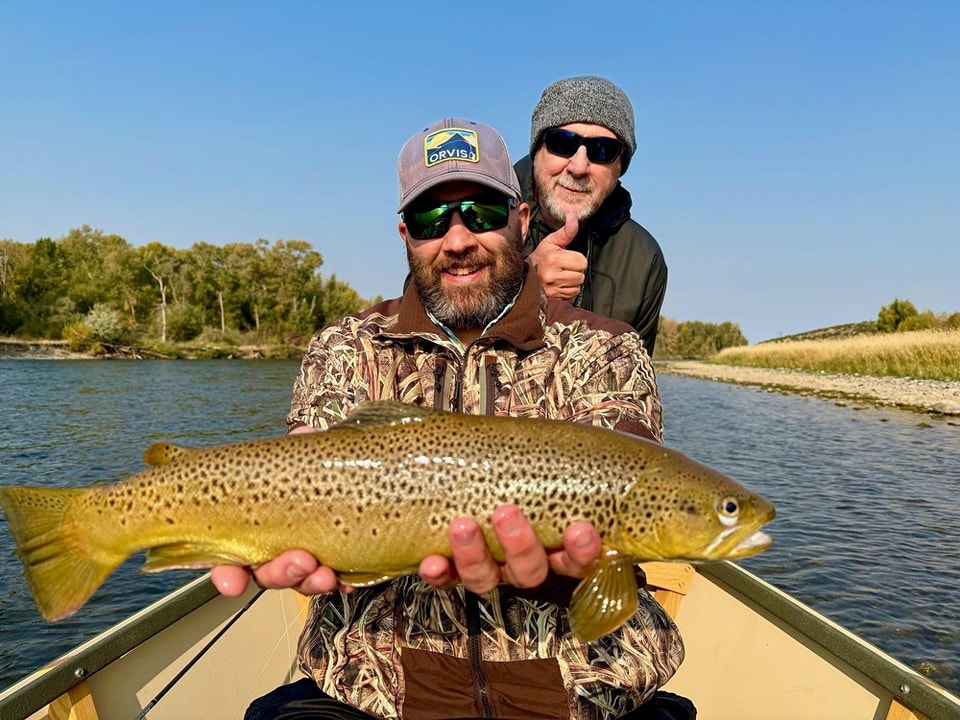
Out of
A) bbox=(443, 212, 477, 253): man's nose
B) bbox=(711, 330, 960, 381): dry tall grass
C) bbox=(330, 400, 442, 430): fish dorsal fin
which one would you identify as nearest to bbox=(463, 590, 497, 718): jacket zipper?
bbox=(330, 400, 442, 430): fish dorsal fin

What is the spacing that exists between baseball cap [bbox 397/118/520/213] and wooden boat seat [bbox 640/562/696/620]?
3.43 metres

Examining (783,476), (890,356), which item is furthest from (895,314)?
(783,476)

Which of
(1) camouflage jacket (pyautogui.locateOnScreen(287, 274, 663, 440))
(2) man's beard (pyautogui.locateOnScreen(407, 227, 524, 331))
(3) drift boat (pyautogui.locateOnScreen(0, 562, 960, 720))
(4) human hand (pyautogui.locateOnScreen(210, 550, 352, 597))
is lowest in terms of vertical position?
(3) drift boat (pyautogui.locateOnScreen(0, 562, 960, 720))

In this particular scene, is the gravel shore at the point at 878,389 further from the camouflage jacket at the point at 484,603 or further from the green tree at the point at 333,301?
the green tree at the point at 333,301

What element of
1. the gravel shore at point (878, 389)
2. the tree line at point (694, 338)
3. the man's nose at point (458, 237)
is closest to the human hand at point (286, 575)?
the man's nose at point (458, 237)

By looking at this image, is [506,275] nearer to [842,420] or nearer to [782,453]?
[782,453]

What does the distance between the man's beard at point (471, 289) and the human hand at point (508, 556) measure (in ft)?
4.11

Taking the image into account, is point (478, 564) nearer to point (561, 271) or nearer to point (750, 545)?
point (750, 545)

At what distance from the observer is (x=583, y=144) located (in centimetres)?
514

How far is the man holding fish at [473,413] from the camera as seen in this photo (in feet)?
8.43

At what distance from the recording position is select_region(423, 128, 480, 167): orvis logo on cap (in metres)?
3.41

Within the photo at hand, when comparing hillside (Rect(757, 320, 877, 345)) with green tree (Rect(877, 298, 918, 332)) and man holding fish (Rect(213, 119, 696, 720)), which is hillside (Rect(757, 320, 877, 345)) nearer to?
green tree (Rect(877, 298, 918, 332))

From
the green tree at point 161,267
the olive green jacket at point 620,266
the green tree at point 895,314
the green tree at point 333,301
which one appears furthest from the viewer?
the green tree at point 333,301

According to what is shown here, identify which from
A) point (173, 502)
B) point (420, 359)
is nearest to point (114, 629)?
point (173, 502)
